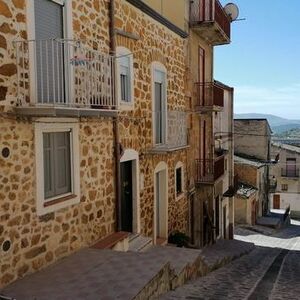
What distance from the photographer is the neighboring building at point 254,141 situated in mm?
35250

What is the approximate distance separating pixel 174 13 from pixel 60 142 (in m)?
8.03

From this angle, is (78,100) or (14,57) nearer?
(14,57)

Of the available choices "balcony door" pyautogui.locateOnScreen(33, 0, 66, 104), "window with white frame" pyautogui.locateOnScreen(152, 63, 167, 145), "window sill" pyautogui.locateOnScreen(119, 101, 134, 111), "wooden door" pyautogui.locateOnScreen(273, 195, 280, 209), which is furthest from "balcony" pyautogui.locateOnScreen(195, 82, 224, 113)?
"wooden door" pyautogui.locateOnScreen(273, 195, 280, 209)

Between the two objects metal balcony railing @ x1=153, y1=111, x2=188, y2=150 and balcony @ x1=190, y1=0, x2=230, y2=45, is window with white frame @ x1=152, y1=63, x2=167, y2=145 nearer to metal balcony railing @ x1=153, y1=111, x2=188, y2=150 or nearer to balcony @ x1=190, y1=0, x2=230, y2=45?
metal balcony railing @ x1=153, y1=111, x2=188, y2=150

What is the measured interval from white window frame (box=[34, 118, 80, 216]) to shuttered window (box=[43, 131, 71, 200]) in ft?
0.26

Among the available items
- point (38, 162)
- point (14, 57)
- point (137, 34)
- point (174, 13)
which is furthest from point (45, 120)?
point (174, 13)

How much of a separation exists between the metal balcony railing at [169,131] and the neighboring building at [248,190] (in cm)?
1727

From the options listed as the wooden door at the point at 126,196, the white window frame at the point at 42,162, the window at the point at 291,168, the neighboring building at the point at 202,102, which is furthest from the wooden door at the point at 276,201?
the white window frame at the point at 42,162

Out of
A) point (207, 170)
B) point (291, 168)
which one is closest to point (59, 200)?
point (207, 170)

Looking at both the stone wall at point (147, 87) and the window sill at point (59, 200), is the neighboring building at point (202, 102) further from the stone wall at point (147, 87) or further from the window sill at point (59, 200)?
the window sill at point (59, 200)

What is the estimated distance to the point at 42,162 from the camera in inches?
272

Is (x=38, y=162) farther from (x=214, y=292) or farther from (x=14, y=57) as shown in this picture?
(x=214, y=292)

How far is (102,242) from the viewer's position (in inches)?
346

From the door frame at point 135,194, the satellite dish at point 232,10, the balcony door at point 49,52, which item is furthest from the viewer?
the satellite dish at point 232,10
